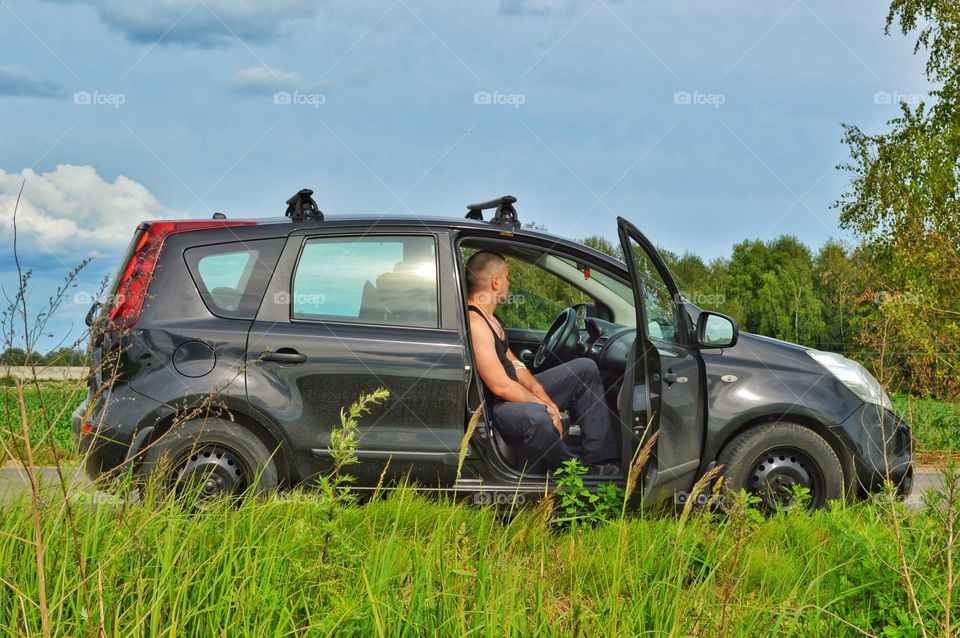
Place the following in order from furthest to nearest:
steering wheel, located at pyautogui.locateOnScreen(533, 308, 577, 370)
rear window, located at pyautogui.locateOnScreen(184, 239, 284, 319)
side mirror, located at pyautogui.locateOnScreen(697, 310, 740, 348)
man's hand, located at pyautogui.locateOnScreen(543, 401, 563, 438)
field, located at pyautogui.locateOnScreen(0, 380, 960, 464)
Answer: steering wheel, located at pyautogui.locateOnScreen(533, 308, 577, 370) < man's hand, located at pyautogui.locateOnScreen(543, 401, 563, 438) < side mirror, located at pyautogui.locateOnScreen(697, 310, 740, 348) < rear window, located at pyautogui.locateOnScreen(184, 239, 284, 319) < field, located at pyautogui.locateOnScreen(0, 380, 960, 464)

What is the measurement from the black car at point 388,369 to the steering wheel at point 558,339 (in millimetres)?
547

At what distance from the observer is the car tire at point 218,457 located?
191 inches

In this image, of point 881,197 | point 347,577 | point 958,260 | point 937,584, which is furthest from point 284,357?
point 881,197

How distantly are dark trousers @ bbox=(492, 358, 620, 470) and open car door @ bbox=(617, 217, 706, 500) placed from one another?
0.96 ft

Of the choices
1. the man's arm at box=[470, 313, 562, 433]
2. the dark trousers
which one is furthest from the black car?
the man's arm at box=[470, 313, 562, 433]

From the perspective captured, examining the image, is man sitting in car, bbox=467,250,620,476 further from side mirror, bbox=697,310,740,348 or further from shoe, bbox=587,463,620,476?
side mirror, bbox=697,310,740,348

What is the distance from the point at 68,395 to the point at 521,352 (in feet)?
13.4

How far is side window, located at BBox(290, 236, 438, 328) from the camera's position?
515 cm

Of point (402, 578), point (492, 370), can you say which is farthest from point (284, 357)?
point (402, 578)

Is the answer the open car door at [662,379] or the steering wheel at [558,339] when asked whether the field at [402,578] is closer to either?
the open car door at [662,379]

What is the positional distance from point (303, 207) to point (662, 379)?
2287 mm

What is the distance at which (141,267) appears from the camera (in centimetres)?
509

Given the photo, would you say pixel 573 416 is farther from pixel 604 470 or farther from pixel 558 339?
pixel 604 470

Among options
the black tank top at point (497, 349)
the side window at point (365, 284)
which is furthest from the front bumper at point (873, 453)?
the side window at point (365, 284)
